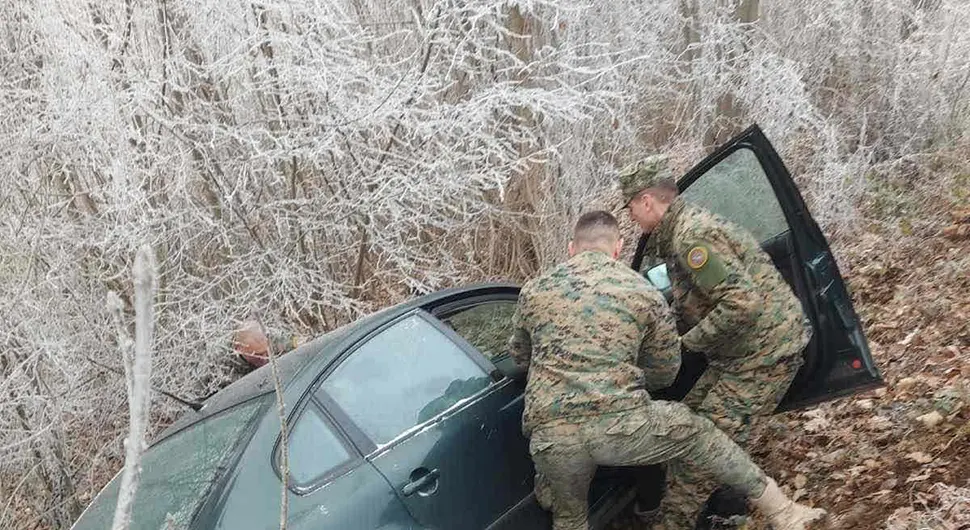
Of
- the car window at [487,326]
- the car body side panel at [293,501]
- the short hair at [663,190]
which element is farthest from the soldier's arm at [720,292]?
the car body side panel at [293,501]

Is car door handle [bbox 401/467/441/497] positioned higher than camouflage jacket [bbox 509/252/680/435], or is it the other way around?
camouflage jacket [bbox 509/252/680/435]

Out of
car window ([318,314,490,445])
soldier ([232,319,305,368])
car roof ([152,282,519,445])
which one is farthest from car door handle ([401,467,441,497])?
soldier ([232,319,305,368])

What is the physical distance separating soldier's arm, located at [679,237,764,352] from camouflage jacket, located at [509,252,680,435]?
0.74 feet

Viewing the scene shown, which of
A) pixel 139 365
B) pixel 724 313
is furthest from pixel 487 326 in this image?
pixel 139 365

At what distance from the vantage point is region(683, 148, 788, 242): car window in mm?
3602

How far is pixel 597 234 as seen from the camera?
3.16m

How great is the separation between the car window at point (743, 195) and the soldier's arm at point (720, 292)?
1.65 ft

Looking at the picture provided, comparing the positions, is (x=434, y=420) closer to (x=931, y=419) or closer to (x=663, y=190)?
(x=663, y=190)

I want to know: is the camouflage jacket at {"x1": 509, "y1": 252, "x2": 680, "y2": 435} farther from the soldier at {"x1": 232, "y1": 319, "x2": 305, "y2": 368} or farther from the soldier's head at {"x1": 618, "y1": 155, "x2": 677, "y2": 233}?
the soldier at {"x1": 232, "y1": 319, "x2": 305, "y2": 368}

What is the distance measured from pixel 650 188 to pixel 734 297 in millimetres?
629

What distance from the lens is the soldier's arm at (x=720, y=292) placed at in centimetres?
318

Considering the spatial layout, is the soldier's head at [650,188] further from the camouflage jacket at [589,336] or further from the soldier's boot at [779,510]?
the soldier's boot at [779,510]

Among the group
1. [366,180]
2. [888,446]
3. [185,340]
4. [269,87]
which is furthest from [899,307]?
[185,340]

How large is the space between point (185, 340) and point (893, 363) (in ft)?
15.4
